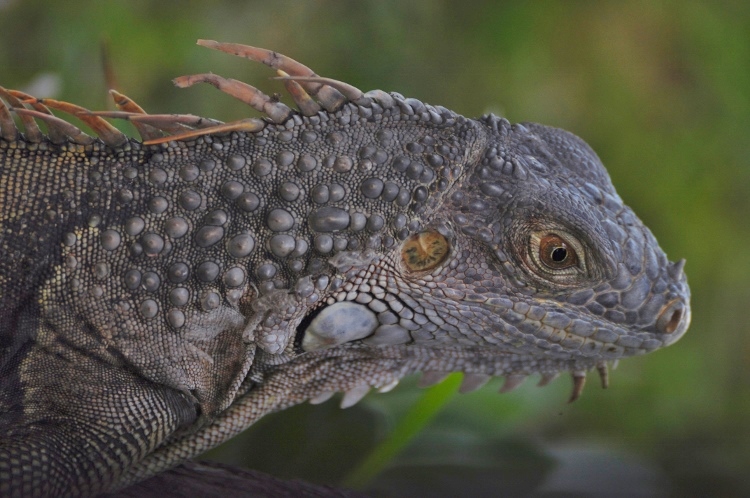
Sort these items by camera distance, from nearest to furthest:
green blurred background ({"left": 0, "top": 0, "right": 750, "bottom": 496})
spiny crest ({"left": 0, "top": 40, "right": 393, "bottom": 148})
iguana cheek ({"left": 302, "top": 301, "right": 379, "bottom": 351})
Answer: spiny crest ({"left": 0, "top": 40, "right": 393, "bottom": 148}) < iguana cheek ({"left": 302, "top": 301, "right": 379, "bottom": 351}) < green blurred background ({"left": 0, "top": 0, "right": 750, "bottom": 496})

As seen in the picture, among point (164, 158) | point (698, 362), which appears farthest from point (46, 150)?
point (698, 362)

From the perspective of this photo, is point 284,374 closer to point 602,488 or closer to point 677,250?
point 602,488

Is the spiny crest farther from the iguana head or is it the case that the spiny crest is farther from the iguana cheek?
the iguana cheek

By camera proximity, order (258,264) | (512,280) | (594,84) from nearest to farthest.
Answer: (258,264) < (512,280) < (594,84)

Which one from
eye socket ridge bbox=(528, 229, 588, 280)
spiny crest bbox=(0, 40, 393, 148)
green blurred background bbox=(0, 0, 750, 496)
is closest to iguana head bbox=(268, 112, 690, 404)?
eye socket ridge bbox=(528, 229, 588, 280)

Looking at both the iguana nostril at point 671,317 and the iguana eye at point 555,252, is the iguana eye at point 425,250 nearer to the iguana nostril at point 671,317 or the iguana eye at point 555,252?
the iguana eye at point 555,252

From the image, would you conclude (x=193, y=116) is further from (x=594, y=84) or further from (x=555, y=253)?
(x=594, y=84)

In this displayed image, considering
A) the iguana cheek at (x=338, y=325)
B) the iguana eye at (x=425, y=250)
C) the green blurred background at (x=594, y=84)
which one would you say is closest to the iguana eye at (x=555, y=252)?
the iguana eye at (x=425, y=250)

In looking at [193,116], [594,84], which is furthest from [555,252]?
[594,84]
